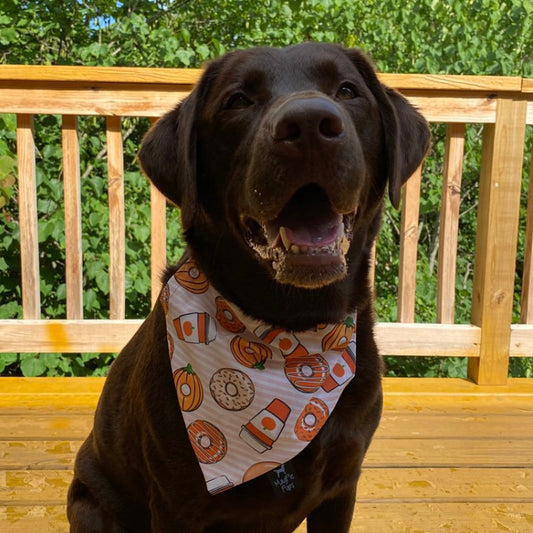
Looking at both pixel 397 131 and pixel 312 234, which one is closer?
pixel 312 234

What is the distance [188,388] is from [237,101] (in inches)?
27.5

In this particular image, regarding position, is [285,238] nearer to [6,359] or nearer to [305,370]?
[305,370]

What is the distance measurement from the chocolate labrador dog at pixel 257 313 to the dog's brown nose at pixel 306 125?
0.15ft

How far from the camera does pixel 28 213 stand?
2.98 metres

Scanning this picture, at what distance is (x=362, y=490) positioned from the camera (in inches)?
82.6

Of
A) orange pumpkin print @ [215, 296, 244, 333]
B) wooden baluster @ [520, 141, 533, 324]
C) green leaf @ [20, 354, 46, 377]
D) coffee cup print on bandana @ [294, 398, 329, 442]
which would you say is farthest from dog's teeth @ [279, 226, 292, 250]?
green leaf @ [20, 354, 46, 377]

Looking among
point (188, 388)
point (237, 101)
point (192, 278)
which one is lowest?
point (188, 388)

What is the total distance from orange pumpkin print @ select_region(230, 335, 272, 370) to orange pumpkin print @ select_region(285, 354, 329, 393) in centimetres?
6

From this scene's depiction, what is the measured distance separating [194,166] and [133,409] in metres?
0.61

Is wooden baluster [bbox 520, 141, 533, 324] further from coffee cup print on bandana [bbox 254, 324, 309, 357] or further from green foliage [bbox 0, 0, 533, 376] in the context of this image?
coffee cup print on bandana [bbox 254, 324, 309, 357]

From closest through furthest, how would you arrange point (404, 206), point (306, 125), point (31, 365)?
1. point (306, 125)
2. point (404, 206)
3. point (31, 365)

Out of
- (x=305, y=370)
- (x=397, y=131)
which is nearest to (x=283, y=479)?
(x=305, y=370)

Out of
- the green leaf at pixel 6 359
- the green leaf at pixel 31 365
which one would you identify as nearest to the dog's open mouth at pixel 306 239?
the green leaf at pixel 31 365

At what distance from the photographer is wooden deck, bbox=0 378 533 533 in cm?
195
